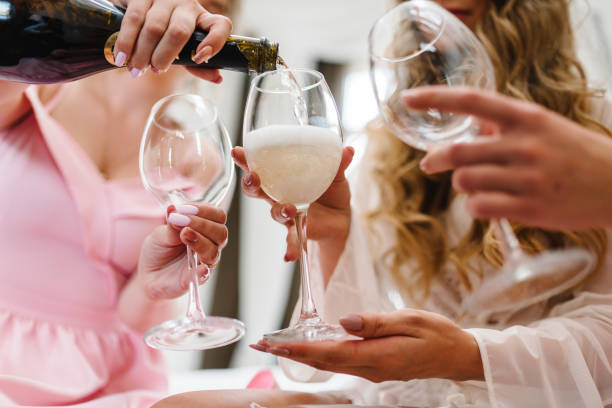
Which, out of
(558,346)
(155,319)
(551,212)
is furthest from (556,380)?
(155,319)

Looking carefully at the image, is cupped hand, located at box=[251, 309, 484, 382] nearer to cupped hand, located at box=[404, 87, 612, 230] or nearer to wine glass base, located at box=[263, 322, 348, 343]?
wine glass base, located at box=[263, 322, 348, 343]

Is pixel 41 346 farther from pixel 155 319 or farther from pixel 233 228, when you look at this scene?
pixel 233 228

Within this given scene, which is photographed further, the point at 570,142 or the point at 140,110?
the point at 140,110

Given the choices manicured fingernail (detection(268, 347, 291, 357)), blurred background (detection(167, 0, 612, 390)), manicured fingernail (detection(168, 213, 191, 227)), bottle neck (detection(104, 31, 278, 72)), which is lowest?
blurred background (detection(167, 0, 612, 390))

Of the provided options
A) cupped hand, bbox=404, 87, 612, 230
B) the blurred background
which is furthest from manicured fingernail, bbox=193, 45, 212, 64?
the blurred background

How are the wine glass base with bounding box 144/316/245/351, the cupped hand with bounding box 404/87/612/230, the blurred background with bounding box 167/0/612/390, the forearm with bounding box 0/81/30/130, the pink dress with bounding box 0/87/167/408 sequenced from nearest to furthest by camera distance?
1. the cupped hand with bounding box 404/87/612/230
2. the wine glass base with bounding box 144/316/245/351
3. the forearm with bounding box 0/81/30/130
4. the pink dress with bounding box 0/87/167/408
5. the blurred background with bounding box 167/0/612/390

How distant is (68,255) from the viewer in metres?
1.34

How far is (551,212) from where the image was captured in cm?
52

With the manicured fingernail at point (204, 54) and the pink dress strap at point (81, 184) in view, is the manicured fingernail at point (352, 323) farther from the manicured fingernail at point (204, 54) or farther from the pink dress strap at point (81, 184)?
the pink dress strap at point (81, 184)

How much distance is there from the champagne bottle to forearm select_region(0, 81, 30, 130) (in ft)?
0.72

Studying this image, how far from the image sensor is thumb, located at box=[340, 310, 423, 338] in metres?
0.71

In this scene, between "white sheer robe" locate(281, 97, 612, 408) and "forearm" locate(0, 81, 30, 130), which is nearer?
"white sheer robe" locate(281, 97, 612, 408)

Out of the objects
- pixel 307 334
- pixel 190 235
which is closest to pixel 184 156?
pixel 190 235

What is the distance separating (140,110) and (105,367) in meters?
0.75
